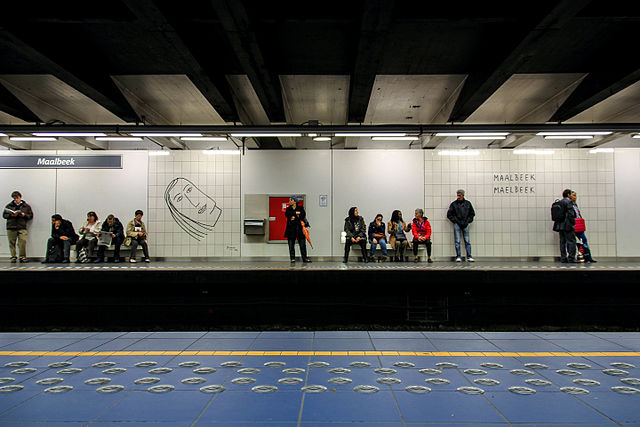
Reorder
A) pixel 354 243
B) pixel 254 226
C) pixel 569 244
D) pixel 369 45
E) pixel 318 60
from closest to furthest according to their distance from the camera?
1. pixel 369 45
2. pixel 318 60
3. pixel 569 244
4. pixel 354 243
5. pixel 254 226

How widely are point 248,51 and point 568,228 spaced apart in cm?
838

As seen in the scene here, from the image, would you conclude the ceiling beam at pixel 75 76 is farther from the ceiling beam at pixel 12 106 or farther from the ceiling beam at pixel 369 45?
the ceiling beam at pixel 369 45

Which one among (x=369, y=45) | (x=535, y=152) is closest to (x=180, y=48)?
(x=369, y=45)

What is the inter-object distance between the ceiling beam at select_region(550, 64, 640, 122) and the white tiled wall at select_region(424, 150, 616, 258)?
2648 mm

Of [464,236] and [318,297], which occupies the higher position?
[464,236]

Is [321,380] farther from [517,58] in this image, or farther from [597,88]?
[597,88]

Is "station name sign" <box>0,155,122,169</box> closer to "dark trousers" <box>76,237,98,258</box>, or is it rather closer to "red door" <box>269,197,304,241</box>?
"dark trousers" <box>76,237,98,258</box>

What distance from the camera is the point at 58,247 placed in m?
10.4

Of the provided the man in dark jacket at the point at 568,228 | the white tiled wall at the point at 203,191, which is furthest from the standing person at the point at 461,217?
the white tiled wall at the point at 203,191

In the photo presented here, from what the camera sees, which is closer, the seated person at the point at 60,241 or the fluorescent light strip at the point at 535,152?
the seated person at the point at 60,241

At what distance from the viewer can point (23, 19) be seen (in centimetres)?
521

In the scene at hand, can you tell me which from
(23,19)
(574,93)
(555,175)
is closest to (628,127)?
(574,93)

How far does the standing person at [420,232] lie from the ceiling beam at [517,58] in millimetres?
2646

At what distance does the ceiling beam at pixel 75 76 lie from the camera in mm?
5430
